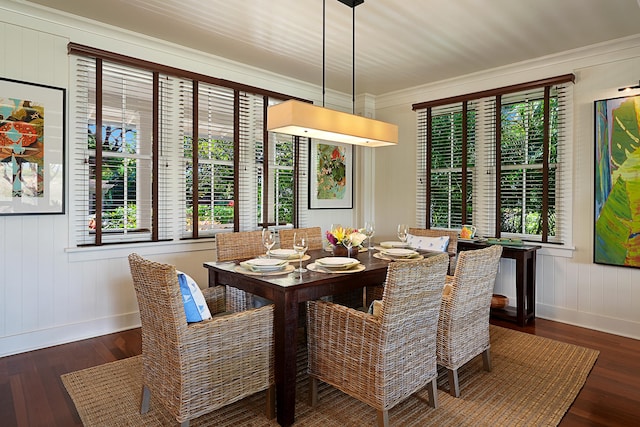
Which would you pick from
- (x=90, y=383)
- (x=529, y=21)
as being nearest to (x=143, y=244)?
(x=90, y=383)

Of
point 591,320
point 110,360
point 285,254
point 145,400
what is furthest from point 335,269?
point 591,320

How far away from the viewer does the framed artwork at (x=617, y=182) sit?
3.49m

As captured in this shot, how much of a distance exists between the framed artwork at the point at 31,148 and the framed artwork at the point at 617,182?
15.7 feet

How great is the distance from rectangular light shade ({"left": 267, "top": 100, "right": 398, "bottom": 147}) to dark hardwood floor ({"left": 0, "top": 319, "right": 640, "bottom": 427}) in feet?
6.93

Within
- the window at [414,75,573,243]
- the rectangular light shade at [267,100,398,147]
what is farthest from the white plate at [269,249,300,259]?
the window at [414,75,573,243]

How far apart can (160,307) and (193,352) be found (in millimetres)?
265

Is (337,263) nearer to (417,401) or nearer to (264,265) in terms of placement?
(264,265)

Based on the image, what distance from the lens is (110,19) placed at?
3.24m

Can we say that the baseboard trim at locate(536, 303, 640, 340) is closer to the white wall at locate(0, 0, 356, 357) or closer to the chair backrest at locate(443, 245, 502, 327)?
the chair backrest at locate(443, 245, 502, 327)

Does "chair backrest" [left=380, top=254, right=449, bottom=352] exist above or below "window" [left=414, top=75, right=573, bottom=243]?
below

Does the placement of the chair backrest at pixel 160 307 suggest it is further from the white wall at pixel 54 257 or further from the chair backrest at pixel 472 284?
the white wall at pixel 54 257

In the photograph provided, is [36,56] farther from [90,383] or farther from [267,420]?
[267,420]

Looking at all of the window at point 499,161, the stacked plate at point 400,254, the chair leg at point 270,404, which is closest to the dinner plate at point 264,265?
the chair leg at point 270,404

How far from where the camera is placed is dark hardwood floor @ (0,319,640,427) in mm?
2186
